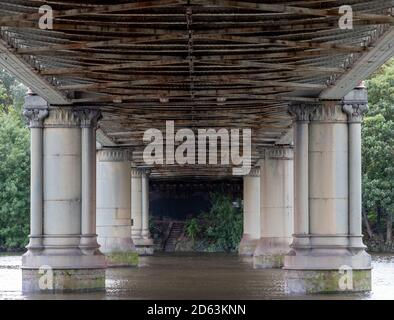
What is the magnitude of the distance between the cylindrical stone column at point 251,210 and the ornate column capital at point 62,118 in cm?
4448

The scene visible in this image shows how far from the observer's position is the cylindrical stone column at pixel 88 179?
151 ft

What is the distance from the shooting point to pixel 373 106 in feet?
300

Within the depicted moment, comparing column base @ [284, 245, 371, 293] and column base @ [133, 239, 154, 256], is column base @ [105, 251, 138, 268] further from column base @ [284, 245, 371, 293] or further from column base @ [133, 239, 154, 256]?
column base @ [284, 245, 371, 293]

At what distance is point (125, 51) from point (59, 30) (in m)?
4.30

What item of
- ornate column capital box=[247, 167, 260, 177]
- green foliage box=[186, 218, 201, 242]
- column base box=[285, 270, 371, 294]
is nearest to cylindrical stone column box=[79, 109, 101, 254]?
column base box=[285, 270, 371, 294]

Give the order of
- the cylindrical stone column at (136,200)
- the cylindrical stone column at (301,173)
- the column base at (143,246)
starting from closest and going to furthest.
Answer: the cylindrical stone column at (301,173) < the cylindrical stone column at (136,200) < the column base at (143,246)

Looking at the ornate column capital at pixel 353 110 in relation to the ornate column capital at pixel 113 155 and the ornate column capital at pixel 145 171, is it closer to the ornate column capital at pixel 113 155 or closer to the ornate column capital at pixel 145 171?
the ornate column capital at pixel 113 155

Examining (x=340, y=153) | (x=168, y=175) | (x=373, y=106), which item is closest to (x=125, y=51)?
(x=340, y=153)

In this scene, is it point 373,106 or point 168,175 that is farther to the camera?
point 168,175

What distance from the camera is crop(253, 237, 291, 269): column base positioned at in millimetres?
68250

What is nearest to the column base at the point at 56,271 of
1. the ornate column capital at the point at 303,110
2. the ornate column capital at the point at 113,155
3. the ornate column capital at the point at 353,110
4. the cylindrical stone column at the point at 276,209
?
the ornate column capital at the point at 303,110

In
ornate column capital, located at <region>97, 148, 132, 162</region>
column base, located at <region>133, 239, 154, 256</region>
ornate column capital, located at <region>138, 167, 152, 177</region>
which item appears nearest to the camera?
ornate column capital, located at <region>97, 148, 132, 162</region>
